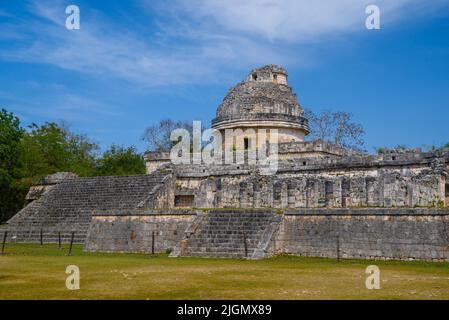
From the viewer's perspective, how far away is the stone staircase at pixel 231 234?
790 inches

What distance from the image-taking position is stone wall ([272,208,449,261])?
18141 mm

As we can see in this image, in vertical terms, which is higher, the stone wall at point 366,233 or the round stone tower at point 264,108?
the round stone tower at point 264,108

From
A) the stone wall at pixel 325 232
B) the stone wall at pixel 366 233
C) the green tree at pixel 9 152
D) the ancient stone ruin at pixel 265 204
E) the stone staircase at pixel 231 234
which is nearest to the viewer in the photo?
the stone wall at pixel 366 233

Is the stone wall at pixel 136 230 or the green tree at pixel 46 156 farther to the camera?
the green tree at pixel 46 156

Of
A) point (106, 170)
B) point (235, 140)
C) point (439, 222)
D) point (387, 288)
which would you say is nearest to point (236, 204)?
point (439, 222)

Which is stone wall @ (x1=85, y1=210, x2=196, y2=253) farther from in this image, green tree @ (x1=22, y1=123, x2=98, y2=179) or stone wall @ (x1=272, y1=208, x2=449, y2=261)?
green tree @ (x1=22, y1=123, x2=98, y2=179)

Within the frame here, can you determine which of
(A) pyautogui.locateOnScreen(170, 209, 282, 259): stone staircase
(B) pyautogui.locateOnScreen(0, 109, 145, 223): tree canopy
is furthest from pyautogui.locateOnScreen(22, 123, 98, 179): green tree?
(A) pyautogui.locateOnScreen(170, 209, 282, 259): stone staircase

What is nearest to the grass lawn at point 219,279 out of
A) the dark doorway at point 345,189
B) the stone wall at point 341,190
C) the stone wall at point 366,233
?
the stone wall at point 366,233

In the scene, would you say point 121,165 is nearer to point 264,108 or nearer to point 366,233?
point 264,108

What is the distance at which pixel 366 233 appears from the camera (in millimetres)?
19312

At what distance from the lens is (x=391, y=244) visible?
1875cm

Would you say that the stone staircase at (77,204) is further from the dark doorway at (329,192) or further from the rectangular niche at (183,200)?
the dark doorway at (329,192)

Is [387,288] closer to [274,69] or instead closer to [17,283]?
[17,283]

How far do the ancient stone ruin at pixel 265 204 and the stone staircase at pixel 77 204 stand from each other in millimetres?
65
